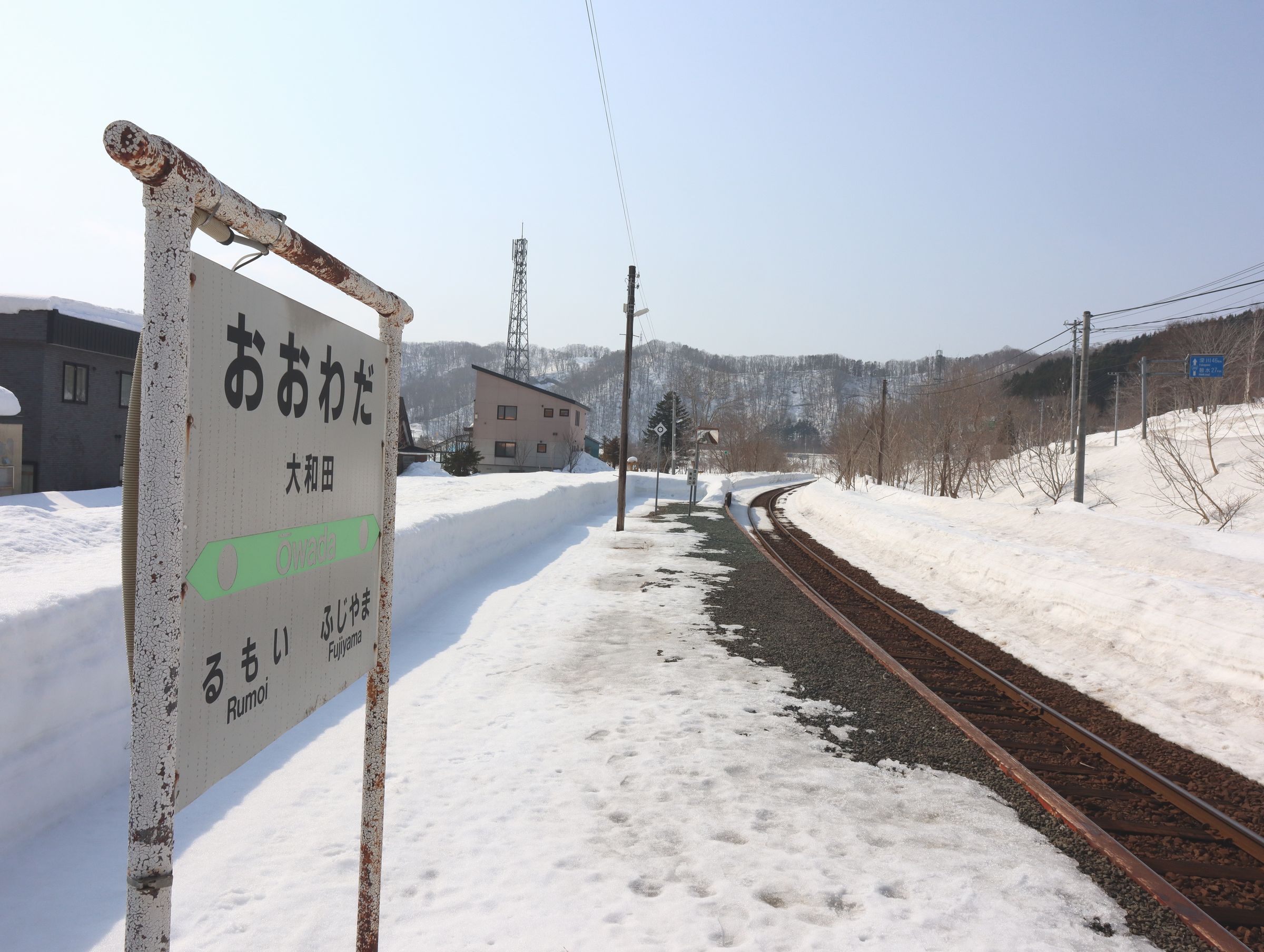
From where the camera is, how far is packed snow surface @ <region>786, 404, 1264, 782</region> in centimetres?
675

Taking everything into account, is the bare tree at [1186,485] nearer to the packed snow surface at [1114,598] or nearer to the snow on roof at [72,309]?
the packed snow surface at [1114,598]

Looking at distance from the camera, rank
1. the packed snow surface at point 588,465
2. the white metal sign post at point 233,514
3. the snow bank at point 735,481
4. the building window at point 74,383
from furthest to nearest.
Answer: the packed snow surface at point 588,465, the snow bank at point 735,481, the building window at point 74,383, the white metal sign post at point 233,514

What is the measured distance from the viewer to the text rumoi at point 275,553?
1.58m

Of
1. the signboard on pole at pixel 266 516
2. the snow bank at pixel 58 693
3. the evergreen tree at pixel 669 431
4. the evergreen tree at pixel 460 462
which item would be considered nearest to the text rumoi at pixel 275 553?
the signboard on pole at pixel 266 516

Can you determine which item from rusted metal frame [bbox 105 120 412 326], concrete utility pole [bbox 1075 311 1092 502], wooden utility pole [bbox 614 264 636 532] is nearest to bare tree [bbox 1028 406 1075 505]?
concrete utility pole [bbox 1075 311 1092 502]

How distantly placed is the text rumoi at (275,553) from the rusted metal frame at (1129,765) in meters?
5.10

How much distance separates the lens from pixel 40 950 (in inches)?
112

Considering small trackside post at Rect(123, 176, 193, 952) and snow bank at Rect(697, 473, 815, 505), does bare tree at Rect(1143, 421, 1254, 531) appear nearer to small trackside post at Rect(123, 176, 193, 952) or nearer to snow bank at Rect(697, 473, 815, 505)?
snow bank at Rect(697, 473, 815, 505)

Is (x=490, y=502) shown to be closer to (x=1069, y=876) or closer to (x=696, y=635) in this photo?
(x=696, y=635)

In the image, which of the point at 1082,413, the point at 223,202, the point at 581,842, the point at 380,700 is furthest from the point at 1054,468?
the point at 223,202

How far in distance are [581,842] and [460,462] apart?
43242 millimetres

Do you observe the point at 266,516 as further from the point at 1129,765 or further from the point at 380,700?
the point at 1129,765

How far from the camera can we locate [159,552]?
1406 mm

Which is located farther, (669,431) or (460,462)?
(669,431)
